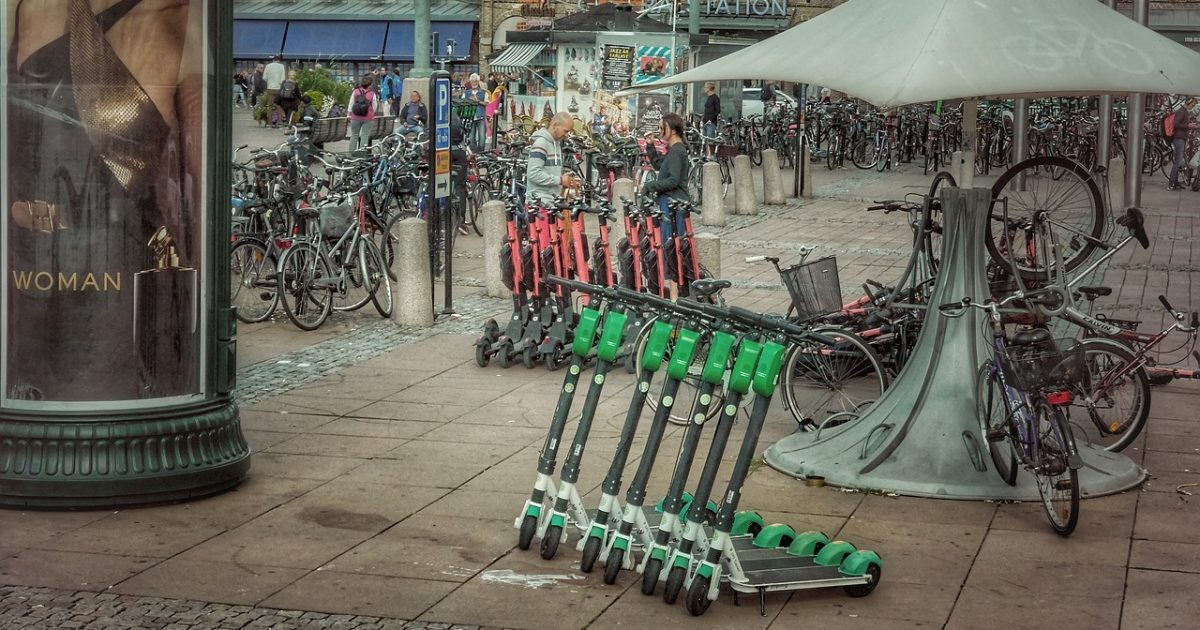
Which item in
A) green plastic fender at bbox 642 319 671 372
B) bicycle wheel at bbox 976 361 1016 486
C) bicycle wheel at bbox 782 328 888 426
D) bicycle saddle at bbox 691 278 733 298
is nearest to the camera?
green plastic fender at bbox 642 319 671 372

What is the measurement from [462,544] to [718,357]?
4.84 ft

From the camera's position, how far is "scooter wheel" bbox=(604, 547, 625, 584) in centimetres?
610

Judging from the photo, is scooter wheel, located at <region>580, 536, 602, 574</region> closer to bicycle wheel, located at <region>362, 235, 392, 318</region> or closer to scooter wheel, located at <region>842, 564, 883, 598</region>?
scooter wheel, located at <region>842, 564, 883, 598</region>

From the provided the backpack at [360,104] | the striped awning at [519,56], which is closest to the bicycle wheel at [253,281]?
the backpack at [360,104]

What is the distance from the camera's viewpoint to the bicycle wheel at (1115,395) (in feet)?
27.8

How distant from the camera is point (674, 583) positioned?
5852mm

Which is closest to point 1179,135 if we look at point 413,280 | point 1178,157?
point 1178,157

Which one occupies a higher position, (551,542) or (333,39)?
(333,39)

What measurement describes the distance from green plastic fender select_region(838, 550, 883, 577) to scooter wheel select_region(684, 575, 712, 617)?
21.7 inches

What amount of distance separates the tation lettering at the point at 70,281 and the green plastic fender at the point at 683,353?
8.52 feet

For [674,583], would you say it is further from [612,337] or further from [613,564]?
[612,337]

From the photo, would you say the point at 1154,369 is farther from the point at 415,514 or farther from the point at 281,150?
the point at 281,150

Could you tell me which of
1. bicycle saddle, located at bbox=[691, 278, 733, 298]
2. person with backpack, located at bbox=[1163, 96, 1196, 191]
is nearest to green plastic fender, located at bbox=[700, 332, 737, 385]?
bicycle saddle, located at bbox=[691, 278, 733, 298]

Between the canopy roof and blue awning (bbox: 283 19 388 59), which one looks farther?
blue awning (bbox: 283 19 388 59)
